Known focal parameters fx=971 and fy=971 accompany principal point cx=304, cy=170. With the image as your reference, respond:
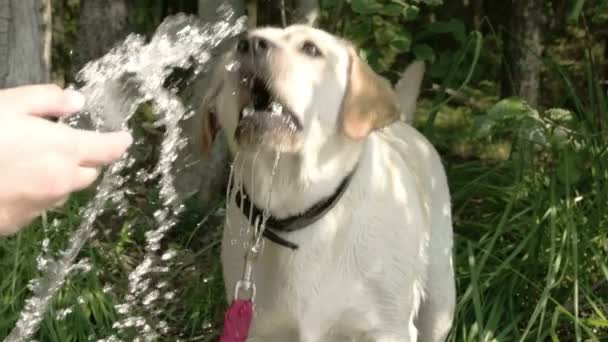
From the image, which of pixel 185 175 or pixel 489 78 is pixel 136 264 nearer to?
pixel 185 175

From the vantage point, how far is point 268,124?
2.35m

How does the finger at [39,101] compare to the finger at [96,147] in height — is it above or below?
above

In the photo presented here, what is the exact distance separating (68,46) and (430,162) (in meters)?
3.20

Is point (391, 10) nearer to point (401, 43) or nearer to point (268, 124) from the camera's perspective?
point (401, 43)

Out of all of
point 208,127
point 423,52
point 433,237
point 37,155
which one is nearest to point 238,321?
point 208,127

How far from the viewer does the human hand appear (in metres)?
1.23

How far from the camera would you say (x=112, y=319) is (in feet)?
11.2

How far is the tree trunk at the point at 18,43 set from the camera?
3.90 metres

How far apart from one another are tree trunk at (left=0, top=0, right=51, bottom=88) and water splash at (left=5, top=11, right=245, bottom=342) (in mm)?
215

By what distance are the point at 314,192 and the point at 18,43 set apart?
1930 mm

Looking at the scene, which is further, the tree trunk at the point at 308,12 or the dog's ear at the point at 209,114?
the tree trunk at the point at 308,12

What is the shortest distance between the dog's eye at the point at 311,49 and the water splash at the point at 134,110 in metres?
0.72

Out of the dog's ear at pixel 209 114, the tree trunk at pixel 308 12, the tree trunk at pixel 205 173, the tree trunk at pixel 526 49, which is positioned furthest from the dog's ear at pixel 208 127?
the tree trunk at pixel 526 49

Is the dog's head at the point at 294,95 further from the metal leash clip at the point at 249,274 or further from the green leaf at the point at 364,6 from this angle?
the green leaf at the point at 364,6
